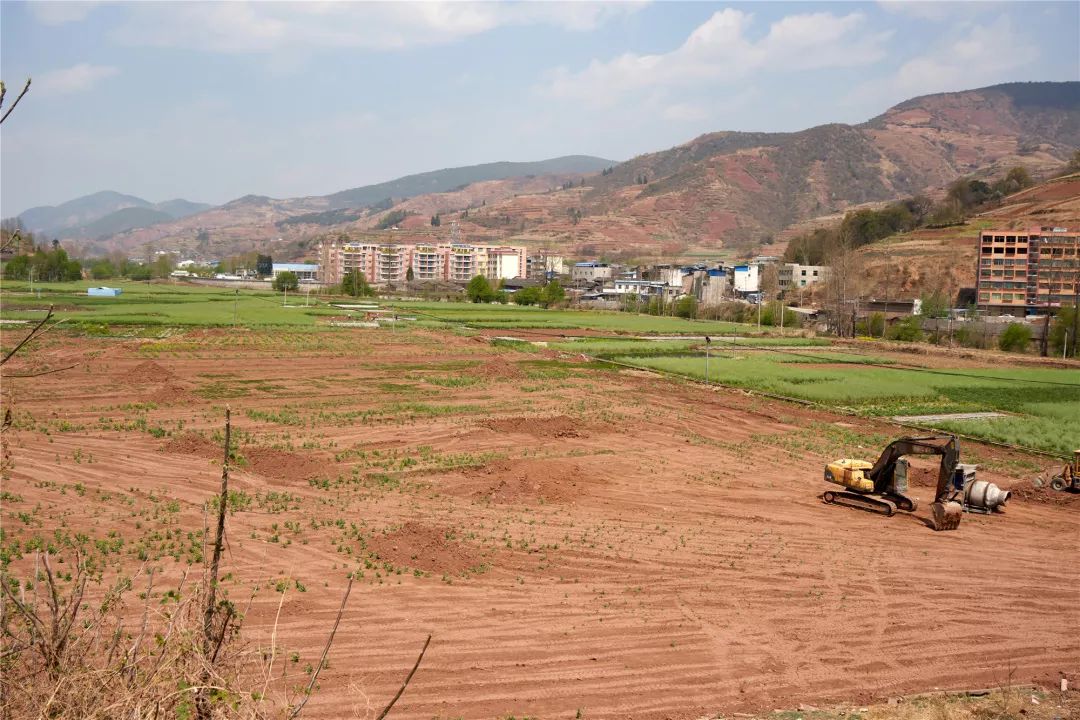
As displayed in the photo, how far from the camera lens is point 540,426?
25438 millimetres

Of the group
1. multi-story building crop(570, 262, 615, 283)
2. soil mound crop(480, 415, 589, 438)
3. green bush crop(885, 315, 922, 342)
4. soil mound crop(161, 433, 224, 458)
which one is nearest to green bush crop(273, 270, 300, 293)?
multi-story building crop(570, 262, 615, 283)

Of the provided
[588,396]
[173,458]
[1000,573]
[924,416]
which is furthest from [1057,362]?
[173,458]

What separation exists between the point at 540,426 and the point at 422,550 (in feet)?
39.9

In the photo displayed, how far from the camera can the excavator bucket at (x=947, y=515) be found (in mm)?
16766

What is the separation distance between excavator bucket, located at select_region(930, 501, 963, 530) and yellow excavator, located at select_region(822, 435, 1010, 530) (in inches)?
30.3

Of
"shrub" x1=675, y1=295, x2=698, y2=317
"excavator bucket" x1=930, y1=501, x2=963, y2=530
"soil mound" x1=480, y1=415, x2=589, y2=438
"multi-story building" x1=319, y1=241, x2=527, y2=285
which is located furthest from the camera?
"multi-story building" x1=319, y1=241, x2=527, y2=285

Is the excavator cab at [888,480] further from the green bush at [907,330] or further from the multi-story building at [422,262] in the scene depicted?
the multi-story building at [422,262]

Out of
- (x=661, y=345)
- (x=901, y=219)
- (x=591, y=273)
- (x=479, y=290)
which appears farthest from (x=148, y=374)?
(x=901, y=219)

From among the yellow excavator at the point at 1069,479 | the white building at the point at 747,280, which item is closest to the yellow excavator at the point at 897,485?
the yellow excavator at the point at 1069,479

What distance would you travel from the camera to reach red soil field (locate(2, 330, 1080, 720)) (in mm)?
10094

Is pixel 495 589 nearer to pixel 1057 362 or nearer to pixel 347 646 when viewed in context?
pixel 347 646

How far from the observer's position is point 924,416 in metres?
33.0

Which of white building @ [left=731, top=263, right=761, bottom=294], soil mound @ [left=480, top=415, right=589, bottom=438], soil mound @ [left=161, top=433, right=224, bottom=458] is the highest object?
white building @ [left=731, top=263, right=761, bottom=294]

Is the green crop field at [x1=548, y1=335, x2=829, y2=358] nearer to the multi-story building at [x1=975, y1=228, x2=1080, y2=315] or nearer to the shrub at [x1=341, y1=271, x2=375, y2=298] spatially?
the multi-story building at [x1=975, y1=228, x2=1080, y2=315]
